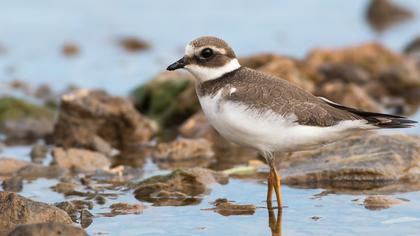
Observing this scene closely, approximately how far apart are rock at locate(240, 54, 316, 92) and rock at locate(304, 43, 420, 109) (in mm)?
232

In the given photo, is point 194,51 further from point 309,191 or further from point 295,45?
point 295,45

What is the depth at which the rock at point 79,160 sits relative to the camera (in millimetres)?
10836

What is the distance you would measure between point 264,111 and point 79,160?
11.0 feet

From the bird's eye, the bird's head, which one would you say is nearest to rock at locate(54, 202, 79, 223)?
the bird's head

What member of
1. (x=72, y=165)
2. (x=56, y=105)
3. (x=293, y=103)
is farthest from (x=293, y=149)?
(x=56, y=105)

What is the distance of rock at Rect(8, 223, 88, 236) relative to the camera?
22.7 ft

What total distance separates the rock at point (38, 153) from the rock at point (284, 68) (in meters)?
3.84

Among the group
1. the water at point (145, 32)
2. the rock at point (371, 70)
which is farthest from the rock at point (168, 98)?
the rock at point (371, 70)

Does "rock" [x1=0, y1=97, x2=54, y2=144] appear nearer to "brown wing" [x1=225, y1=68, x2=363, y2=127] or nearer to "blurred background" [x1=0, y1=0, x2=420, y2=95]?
"blurred background" [x1=0, y1=0, x2=420, y2=95]

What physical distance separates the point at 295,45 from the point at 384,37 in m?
2.71

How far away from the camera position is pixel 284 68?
14.2m

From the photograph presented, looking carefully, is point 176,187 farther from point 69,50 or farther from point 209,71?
point 69,50

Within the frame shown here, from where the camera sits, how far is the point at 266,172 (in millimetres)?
10531

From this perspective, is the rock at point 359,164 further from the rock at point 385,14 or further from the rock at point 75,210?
the rock at point 385,14
